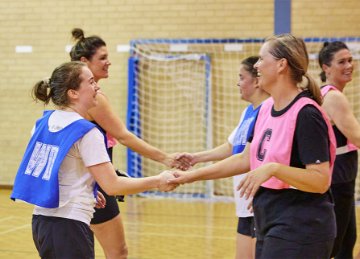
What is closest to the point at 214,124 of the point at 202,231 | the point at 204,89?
the point at 204,89

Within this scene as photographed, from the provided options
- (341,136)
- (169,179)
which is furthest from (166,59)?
(169,179)

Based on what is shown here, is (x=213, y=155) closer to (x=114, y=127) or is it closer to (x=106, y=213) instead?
(x=114, y=127)

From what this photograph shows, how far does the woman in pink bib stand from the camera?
2518 millimetres

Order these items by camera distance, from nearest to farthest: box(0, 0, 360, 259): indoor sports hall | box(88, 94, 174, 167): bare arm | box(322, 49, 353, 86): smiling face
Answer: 1. box(88, 94, 174, 167): bare arm
2. box(322, 49, 353, 86): smiling face
3. box(0, 0, 360, 259): indoor sports hall

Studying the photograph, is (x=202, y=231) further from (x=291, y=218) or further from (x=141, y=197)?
(x=291, y=218)

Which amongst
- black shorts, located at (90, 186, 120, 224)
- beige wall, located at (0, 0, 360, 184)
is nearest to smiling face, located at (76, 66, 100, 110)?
black shorts, located at (90, 186, 120, 224)

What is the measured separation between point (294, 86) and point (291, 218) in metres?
0.59

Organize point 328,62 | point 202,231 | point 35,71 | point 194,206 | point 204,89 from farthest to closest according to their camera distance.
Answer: point 35,71 → point 204,89 → point 194,206 → point 202,231 → point 328,62

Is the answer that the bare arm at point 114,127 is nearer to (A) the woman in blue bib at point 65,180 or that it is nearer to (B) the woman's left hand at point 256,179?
(A) the woman in blue bib at point 65,180

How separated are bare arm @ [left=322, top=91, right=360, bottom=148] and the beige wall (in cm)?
586

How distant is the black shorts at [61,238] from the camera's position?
111 inches

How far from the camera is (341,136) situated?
406cm

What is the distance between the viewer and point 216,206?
8.89 m

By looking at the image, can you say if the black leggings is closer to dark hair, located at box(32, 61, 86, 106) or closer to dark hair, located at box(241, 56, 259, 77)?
dark hair, located at box(241, 56, 259, 77)
